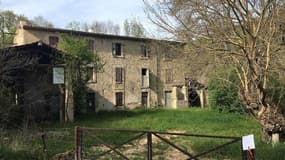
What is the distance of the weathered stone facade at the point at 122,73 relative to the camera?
37.4m

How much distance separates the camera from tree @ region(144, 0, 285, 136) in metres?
14.5

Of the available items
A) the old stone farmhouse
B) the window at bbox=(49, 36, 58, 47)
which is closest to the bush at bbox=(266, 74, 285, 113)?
the old stone farmhouse

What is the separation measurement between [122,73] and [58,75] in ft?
57.0

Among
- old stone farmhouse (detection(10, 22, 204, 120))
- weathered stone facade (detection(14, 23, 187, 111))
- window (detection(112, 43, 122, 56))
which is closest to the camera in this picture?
old stone farmhouse (detection(10, 22, 204, 120))

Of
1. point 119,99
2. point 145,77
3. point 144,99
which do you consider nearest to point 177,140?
point 119,99

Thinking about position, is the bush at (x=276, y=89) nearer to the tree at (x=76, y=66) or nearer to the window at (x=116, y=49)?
the tree at (x=76, y=66)

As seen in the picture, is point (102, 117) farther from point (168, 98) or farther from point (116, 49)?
point (168, 98)

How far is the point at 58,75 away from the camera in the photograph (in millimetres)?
26625

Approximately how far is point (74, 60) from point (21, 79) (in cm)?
412

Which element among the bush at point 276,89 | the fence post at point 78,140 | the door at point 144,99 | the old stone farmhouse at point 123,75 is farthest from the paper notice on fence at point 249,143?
the door at point 144,99

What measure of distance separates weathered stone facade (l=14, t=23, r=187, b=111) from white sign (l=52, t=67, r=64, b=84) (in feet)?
34.2

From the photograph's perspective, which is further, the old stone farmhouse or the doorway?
the doorway

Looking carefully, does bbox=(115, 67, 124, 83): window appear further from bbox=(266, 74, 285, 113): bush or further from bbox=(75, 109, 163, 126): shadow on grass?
bbox=(266, 74, 285, 113): bush

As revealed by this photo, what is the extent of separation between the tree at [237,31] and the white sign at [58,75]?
38.8ft
